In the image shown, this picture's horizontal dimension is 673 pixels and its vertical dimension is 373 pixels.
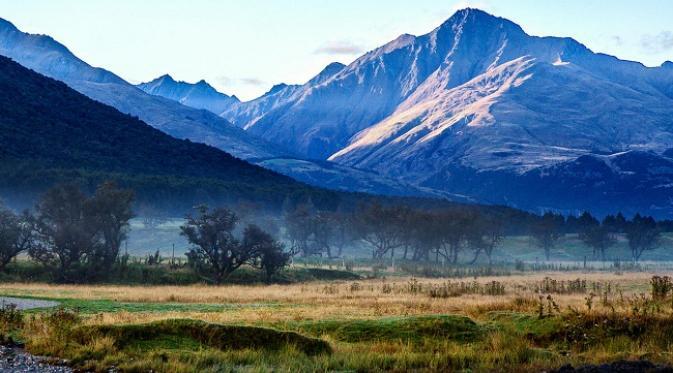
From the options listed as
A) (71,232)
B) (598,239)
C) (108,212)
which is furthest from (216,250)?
(598,239)

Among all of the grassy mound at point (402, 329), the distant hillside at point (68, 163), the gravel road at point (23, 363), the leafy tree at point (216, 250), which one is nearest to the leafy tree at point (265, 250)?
the leafy tree at point (216, 250)

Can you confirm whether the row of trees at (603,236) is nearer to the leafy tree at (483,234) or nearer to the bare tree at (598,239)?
the bare tree at (598,239)

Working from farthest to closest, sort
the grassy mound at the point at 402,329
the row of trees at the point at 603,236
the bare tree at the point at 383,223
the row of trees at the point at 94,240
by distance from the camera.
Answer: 1. the row of trees at the point at 603,236
2. the bare tree at the point at 383,223
3. the row of trees at the point at 94,240
4. the grassy mound at the point at 402,329

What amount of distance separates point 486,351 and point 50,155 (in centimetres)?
16776

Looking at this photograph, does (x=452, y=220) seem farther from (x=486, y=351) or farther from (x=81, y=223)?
(x=486, y=351)

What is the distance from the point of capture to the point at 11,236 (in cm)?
6956

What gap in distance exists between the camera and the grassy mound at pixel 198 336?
20234mm

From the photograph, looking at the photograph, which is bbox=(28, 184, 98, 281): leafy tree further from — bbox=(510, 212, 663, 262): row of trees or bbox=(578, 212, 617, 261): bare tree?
bbox=(578, 212, 617, 261): bare tree

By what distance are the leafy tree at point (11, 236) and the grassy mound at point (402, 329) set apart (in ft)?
166

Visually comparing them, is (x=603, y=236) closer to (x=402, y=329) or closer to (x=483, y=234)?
(x=483, y=234)

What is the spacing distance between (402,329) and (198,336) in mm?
6445

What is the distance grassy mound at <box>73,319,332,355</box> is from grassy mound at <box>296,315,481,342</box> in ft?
9.91

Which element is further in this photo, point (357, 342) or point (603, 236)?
point (603, 236)

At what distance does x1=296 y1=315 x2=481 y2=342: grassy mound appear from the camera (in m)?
23.3
